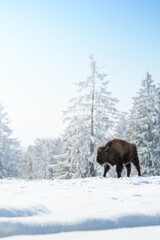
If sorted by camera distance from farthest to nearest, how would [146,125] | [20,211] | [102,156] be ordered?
1. [146,125]
2. [102,156]
3. [20,211]

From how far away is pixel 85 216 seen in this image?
238 centimetres

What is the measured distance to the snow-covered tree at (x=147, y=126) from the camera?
973 inches

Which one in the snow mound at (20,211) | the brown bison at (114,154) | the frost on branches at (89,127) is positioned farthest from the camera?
the frost on branches at (89,127)

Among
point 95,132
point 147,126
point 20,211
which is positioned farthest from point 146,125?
point 20,211

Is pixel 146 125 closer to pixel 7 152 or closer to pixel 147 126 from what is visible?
pixel 147 126

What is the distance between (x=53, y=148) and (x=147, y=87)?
36.6 meters

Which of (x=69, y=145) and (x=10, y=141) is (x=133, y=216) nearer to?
(x=69, y=145)

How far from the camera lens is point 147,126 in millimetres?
25672

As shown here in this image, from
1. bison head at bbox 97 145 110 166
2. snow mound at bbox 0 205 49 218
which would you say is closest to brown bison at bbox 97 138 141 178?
bison head at bbox 97 145 110 166

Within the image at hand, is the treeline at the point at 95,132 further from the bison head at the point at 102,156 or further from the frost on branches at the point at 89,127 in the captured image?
the bison head at the point at 102,156

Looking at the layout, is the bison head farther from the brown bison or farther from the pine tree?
the pine tree

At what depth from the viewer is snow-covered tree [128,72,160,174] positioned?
24719 millimetres

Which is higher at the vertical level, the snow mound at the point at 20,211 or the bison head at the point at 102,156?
the bison head at the point at 102,156

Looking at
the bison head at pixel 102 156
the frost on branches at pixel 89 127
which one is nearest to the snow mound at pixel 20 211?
the bison head at pixel 102 156
